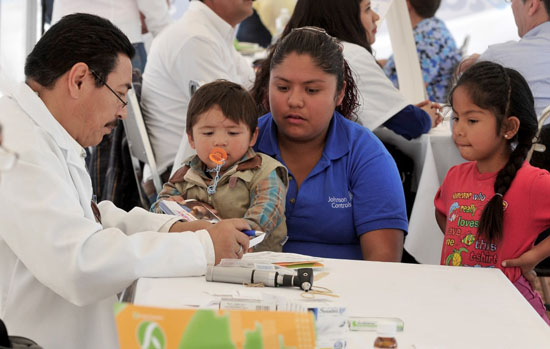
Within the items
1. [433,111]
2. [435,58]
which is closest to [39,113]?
[433,111]

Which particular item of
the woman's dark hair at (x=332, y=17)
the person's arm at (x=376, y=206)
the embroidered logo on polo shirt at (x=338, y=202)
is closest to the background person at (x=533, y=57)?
the woman's dark hair at (x=332, y=17)

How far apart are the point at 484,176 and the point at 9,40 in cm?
354

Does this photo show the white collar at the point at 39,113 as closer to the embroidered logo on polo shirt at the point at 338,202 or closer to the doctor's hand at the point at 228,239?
the doctor's hand at the point at 228,239

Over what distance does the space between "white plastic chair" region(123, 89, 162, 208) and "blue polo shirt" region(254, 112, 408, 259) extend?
1267mm

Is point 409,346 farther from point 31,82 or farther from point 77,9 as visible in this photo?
point 77,9

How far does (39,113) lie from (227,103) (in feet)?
2.35

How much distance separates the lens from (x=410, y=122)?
10.5 ft

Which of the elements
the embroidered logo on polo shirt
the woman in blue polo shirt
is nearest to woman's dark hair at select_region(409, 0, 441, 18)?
the woman in blue polo shirt

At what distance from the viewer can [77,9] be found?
13.5 feet

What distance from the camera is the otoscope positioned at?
145 centimetres

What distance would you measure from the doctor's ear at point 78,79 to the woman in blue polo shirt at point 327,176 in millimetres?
734

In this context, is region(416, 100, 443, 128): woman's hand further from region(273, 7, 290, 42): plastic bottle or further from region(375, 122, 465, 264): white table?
region(273, 7, 290, 42): plastic bottle

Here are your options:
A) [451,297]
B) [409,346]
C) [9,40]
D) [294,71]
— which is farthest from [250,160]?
[9,40]

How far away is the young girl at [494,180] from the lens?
6.62ft
